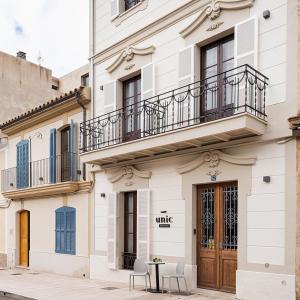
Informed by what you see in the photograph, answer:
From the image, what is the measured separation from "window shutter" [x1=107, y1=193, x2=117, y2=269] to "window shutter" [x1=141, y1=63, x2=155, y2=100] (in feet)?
9.63

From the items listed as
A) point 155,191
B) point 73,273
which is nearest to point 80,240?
point 73,273

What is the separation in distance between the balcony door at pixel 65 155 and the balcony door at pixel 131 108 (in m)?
2.86

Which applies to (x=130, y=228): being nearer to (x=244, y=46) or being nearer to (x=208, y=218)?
(x=208, y=218)

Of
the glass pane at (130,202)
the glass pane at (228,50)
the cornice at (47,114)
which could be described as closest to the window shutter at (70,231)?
the glass pane at (130,202)

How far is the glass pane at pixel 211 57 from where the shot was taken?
394 inches

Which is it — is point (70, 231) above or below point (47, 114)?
below

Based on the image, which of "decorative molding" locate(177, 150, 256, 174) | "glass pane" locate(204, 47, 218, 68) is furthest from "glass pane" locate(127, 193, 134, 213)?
"glass pane" locate(204, 47, 218, 68)

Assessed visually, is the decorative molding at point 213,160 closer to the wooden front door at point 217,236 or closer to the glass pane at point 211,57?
the wooden front door at point 217,236

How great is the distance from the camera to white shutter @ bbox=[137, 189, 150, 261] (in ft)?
36.0

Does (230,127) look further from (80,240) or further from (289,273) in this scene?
(80,240)

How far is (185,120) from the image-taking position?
1009cm

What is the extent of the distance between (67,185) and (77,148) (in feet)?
3.95

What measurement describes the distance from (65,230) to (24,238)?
369cm

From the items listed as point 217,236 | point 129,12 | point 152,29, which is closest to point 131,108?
point 152,29
